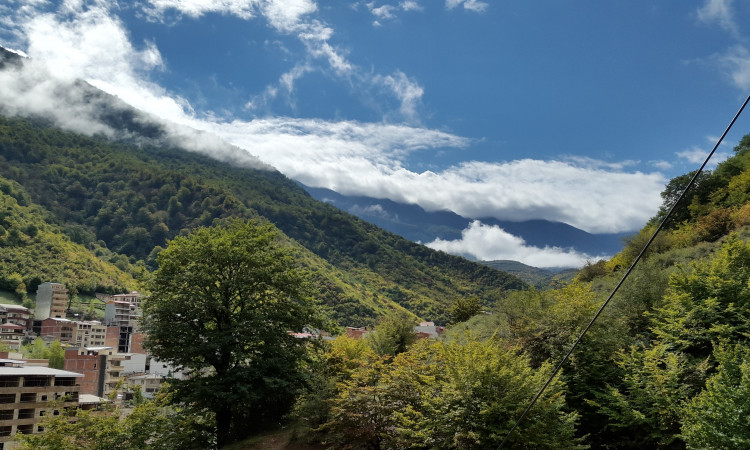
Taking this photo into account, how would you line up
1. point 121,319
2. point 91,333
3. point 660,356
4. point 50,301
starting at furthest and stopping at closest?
point 121,319 < point 50,301 < point 91,333 < point 660,356

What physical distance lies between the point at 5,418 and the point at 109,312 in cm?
7670

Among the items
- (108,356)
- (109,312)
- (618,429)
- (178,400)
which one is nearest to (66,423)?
(178,400)

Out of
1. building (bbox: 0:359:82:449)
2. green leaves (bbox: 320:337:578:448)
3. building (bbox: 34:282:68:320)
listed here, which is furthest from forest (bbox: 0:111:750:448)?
building (bbox: 34:282:68:320)

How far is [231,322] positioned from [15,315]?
10984 centimetres

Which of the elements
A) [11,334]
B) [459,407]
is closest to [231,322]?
[459,407]

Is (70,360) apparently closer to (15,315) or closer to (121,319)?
(15,315)

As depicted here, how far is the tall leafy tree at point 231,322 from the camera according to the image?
70.3ft

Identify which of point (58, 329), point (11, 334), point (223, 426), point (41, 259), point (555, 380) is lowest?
point (11, 334)

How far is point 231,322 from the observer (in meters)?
22.2

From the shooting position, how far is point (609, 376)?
17.8m

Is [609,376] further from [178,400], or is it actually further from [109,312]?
[109,312]

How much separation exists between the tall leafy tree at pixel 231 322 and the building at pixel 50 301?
111 metres

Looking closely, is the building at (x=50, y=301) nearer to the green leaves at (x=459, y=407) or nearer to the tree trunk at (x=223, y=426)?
the tree trunk at (x=223, y=426)

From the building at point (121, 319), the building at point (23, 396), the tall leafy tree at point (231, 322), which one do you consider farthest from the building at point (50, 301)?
the tall leafy tree at point (231, 322)
